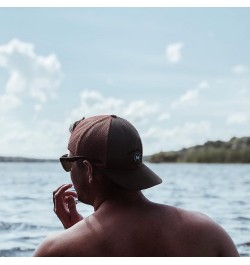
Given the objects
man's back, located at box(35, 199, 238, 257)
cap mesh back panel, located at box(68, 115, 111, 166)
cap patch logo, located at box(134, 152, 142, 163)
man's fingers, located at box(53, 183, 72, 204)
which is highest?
cap mesh back panel, located at box(68, 115, 111, 166)

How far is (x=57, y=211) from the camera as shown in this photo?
318 cm

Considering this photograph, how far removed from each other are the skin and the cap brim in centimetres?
4

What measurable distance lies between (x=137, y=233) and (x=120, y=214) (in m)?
0.11

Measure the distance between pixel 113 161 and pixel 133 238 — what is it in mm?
306

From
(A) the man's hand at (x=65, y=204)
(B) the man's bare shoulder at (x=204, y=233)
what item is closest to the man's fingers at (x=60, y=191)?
(A) the man's hand at (x=65, y=204)

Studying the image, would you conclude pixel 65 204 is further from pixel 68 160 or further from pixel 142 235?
pixel 142 235

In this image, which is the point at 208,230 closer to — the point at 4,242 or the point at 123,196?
the point at 123,196

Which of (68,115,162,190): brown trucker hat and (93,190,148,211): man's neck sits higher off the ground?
(68,115,162,190): brown trucker hat

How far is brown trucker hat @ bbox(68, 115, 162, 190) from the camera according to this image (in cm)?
269

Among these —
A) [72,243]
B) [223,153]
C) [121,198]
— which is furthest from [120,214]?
[223,153]

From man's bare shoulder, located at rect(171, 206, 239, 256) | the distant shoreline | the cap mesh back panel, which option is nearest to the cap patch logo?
the cap mesh back panel

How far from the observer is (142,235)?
258 centimetres

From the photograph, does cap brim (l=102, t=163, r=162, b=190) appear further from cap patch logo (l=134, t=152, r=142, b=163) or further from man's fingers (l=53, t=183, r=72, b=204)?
man's fingers (l=53, t=183, r=72, b=204)

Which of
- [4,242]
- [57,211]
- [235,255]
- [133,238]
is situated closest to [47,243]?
[133,238]
